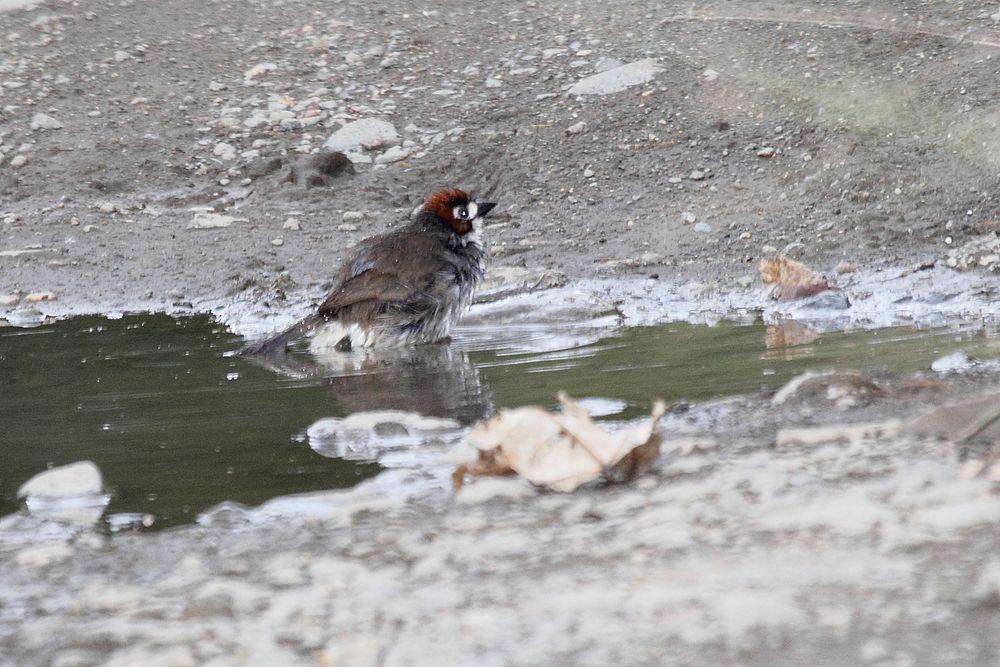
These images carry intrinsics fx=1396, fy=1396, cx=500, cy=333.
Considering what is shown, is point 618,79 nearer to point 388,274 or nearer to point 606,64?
point 606,64

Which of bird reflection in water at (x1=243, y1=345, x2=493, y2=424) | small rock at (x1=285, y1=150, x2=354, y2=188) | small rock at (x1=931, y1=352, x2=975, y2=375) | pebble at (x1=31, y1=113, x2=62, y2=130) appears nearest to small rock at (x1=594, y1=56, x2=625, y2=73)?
small rock at (x1=285, y1=150, x2=354, y2=188)

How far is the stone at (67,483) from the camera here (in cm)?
388

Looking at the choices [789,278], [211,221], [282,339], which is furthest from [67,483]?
[211,221]

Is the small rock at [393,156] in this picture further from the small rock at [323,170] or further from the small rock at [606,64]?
the small rock at [606,64]

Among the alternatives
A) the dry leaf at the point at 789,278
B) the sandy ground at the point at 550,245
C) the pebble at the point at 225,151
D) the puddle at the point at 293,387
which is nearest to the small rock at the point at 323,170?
the sandy ground at the point at 550,245

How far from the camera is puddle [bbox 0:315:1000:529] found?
4098 mm

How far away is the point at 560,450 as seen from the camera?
3.46 meters

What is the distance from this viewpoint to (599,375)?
537 cm

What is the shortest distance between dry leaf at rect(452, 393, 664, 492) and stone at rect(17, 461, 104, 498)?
3.56 feet

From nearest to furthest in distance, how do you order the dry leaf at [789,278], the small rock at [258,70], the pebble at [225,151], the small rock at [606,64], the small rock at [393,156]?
the dry leaf at [789,278] → the small rock at [393,156] → the pebble at [225,151] → the small rock at [606,64] → the small rock at [258,70]

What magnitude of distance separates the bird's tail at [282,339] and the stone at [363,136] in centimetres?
402

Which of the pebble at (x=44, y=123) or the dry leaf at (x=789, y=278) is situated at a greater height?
the pebble at (x=44, y=123)

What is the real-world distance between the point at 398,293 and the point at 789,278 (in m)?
1.99

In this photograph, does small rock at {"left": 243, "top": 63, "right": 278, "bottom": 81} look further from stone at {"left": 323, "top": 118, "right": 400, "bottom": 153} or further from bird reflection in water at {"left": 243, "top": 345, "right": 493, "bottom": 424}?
bird reflection in water at {"left": 243, "top": 345, "right": 493, "bottom": 424}
